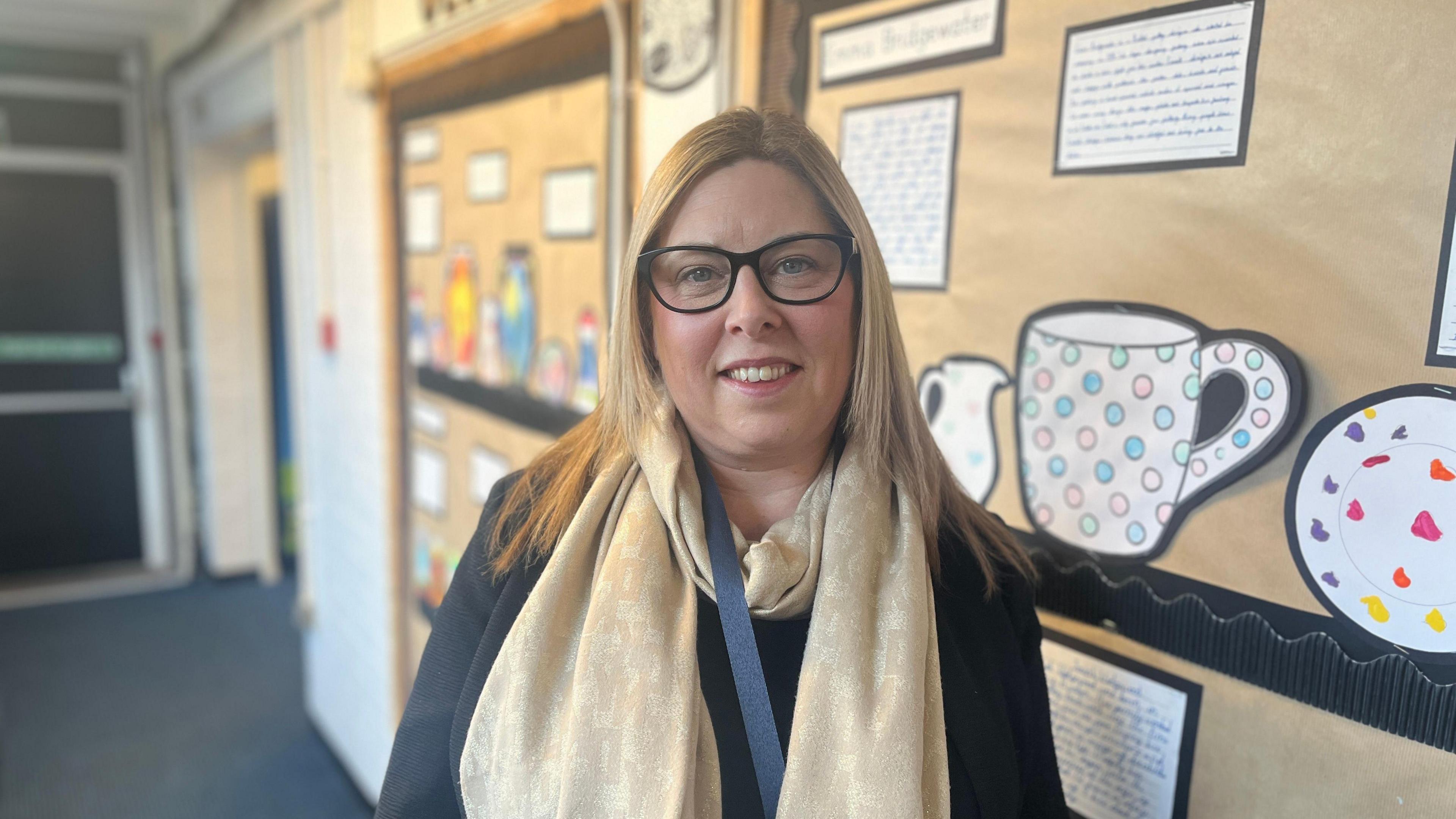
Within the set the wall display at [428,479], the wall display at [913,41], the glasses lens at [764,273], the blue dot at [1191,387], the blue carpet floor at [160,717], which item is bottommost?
the blue carpet floor at [160,717]

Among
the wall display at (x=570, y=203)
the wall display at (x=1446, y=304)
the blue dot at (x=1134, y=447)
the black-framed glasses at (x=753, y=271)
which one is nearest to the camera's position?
the wall display at (x=1446, y=304)

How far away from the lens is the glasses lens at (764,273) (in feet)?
2.71

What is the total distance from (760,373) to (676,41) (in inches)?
34.5

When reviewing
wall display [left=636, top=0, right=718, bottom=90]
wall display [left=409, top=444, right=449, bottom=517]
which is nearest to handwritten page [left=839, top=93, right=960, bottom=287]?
wall display [left=636, top=0, right=718, bottom=90]

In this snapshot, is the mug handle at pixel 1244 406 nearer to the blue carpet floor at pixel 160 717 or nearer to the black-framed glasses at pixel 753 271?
the black-framed glasses at pixel 753 271

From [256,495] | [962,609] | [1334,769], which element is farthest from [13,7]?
[1334,769]

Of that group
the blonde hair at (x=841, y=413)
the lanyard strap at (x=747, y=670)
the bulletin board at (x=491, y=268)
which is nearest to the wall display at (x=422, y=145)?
the bulletin board at (x=491, y=268)

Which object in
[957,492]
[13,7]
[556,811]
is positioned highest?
[13,7]

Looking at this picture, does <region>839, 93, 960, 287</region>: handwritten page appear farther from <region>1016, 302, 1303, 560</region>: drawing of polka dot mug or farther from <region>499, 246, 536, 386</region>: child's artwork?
<region>499, 246, 536, 386</region>: child's artwork

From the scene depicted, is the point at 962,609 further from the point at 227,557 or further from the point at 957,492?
the point at 227,557

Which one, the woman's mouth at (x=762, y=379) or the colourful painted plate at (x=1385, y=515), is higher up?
the woman's mouth at (x=762, y=379)

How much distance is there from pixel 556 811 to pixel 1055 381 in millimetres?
705

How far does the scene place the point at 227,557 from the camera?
15.1 feet

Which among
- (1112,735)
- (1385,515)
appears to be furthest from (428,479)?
(1385,515)
